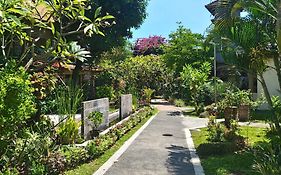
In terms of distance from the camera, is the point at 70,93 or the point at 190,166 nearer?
the point at 190,166

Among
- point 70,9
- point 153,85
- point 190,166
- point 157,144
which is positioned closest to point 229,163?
point 190,166

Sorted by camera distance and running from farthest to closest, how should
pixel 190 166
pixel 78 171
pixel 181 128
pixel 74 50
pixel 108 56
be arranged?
Result: pixel 108 56
pixel 181 128
pixel 190 166
pixel 78 171
pixel 74 50

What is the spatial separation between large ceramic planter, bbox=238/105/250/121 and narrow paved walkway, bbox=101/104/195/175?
5315 millimetres

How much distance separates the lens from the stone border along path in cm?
782

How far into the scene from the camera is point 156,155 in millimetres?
9453

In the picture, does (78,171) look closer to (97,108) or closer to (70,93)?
(70,93)

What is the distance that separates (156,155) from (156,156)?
125 mm

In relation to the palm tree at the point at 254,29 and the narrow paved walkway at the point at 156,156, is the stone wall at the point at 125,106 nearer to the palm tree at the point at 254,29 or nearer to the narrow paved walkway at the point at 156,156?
the narrow paved walkway at the point at 156,156

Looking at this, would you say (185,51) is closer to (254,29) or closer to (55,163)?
(254,29)

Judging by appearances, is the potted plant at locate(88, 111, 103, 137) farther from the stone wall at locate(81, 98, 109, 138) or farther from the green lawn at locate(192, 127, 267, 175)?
the green lawn at locate(192, 127, 267, 175)

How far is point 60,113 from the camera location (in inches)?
366

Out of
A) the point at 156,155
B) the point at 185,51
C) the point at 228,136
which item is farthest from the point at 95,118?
the point at 185,51

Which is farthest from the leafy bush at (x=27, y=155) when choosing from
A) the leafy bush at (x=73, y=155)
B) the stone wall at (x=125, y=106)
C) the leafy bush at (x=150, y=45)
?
the leafy bush at (x=150, y=45)

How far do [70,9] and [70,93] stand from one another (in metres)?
4.56
